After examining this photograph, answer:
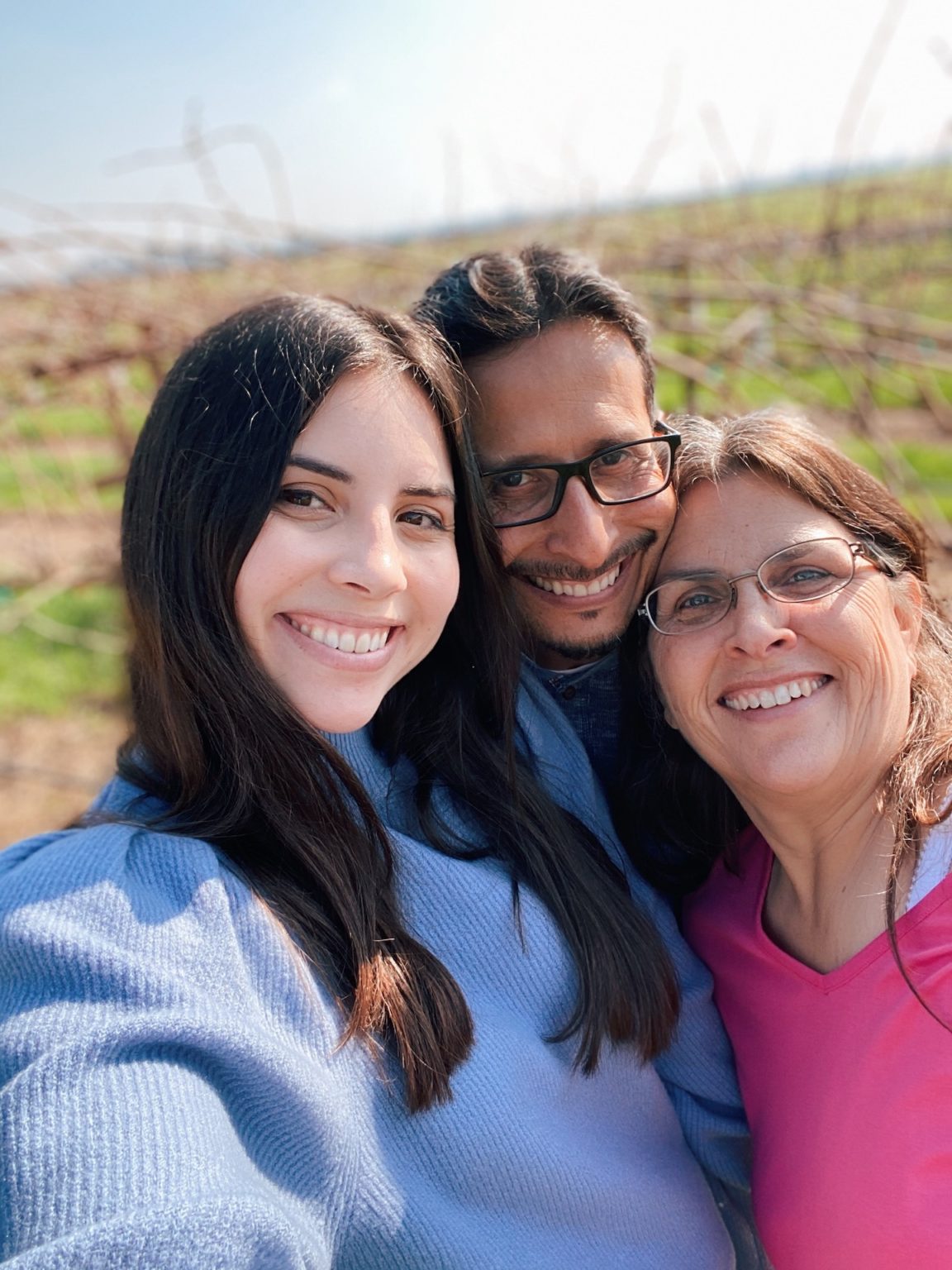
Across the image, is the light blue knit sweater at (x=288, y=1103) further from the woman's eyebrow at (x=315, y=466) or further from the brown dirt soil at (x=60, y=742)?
the brown dirt soil at (x=60, y=742)

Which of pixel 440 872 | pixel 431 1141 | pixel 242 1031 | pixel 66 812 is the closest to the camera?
pixel 242 1031

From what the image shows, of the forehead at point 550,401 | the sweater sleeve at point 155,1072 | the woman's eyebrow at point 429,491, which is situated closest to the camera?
the sweater sleeve at point 155,1072

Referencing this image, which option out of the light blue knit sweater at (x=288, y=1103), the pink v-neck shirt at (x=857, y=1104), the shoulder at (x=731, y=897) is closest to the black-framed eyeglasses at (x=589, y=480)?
the light blue knit sweater at (x=288, y=1103)

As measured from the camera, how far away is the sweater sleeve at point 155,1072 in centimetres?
105

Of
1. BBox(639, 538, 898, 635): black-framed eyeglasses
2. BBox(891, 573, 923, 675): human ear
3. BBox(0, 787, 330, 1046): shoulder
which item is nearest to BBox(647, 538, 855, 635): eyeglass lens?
BBox(639, 538, 898, 635): black-framed eyeglasses

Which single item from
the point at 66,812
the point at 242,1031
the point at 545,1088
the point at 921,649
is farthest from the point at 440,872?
the point at 66,812

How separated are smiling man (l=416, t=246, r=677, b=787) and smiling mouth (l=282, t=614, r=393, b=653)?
58 centimetres

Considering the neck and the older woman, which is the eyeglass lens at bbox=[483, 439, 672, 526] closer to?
the older woman

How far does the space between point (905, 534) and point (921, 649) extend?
8.9 inches

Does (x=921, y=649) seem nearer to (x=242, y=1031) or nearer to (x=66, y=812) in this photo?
(x=242, y=1031)

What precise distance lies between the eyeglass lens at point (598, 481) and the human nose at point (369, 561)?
1.66 ft

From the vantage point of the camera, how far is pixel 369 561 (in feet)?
5.09

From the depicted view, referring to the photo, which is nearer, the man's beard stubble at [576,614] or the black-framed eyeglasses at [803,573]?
the black-framed eyeglasses at [803,573]

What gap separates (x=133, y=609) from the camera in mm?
1640
